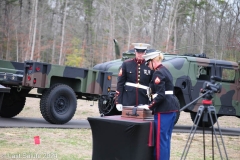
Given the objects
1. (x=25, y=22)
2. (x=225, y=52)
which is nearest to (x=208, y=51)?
(x=225, y=52)

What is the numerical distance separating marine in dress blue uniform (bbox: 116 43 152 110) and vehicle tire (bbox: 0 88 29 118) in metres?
5.43

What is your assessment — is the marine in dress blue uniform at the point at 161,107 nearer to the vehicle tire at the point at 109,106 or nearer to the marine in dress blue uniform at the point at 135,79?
the marine in dress blue uniform at the point at 135,79

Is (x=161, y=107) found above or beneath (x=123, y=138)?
above

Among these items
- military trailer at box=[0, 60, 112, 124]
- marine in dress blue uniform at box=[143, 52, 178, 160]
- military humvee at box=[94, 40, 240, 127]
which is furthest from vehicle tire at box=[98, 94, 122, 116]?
marine in dress blue uniform at box=[143, 52, 178, 160]

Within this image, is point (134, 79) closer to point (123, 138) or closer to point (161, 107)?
point (161, 107)

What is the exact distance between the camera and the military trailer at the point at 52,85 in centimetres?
1162

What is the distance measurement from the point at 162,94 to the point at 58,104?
18.8 ft

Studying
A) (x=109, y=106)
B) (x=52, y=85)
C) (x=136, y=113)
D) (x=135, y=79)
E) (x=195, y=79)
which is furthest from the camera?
(x=195, y=79)

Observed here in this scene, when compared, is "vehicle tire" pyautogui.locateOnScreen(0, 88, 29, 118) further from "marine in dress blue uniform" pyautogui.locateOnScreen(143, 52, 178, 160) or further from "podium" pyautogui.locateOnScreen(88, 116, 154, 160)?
"marine in dress blue uniform" pyautogui.locateOnScreen(143, 52, 178, 160)

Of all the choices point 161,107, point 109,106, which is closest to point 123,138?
point 161,107

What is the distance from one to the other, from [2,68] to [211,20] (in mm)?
37243

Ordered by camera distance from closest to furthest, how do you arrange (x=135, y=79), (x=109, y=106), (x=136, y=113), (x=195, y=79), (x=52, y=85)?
(x=136, y=113) → (x=135, y=79) → (x=52, y=85) → (x=109, y=106) → (x=195, y=79)

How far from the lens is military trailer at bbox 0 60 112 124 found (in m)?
11.6

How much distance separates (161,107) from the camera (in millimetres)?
6727
